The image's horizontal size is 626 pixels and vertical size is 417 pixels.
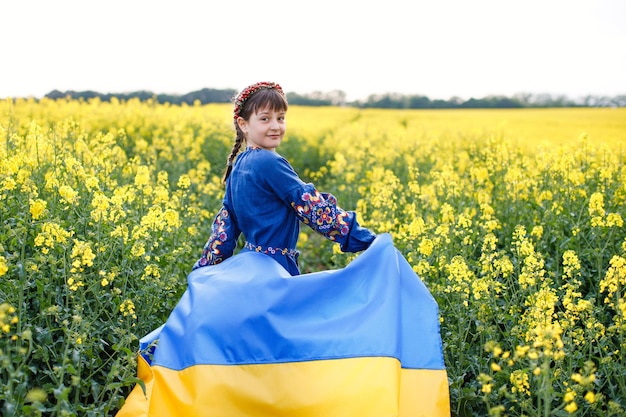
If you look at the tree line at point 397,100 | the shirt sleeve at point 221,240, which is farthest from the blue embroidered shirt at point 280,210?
the tree line at point 397,100

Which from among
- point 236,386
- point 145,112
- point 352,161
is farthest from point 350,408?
point 145,112

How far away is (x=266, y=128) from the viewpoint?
3.83 meters

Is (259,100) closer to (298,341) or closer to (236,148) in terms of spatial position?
(236,148)

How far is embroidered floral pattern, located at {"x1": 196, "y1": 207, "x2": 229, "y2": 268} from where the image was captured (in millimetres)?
4012

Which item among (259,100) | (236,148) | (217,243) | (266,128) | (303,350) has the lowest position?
(303,350)

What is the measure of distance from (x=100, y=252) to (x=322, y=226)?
1.43 metres

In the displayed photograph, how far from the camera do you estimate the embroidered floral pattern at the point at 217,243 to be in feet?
13.2

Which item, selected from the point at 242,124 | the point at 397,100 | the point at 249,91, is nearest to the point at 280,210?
the point at 242,124

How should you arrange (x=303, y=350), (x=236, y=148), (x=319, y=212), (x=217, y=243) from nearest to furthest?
(x=303, y=350) → (x=319, y=212) → (x=217, y=243) → (x=236, y=148)

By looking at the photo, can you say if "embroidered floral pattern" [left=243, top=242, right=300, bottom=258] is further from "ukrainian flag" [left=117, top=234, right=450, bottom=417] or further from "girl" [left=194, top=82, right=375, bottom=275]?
"ukrainian flag" [left=117, top=234, right=450, bottom=417]

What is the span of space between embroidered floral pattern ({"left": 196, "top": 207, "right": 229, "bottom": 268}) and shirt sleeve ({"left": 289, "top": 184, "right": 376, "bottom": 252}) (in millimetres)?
542

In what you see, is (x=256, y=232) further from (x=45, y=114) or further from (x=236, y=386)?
(x=45, y=114)

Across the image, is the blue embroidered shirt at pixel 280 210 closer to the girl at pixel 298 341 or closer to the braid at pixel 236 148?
the girl at pixel 298 341

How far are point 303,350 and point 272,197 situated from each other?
0.92 metres
